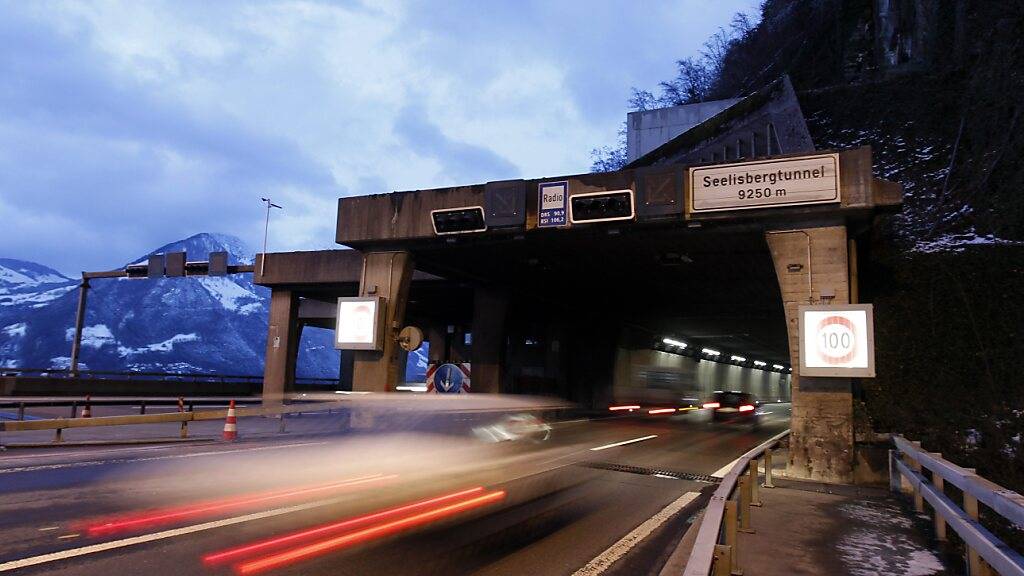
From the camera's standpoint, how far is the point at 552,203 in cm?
1731

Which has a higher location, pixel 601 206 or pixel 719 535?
pixel 601 206

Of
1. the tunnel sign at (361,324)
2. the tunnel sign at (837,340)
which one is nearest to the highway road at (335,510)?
the tunnel sign at (837,340)

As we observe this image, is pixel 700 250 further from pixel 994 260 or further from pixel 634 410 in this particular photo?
pixel 634 410

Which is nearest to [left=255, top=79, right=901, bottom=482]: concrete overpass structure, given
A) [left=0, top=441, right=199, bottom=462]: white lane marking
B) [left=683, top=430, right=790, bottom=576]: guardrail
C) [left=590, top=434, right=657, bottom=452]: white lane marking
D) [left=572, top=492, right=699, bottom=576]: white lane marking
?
[left=590, top=434, right=657, bottom=452]: white lane marking

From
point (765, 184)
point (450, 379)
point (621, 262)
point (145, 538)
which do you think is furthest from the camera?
point (621, 262)

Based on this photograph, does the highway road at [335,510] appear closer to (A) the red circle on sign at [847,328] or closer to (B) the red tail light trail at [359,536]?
(B) the red tail light trail at [359,536]

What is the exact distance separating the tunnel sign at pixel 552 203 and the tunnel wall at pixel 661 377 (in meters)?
21.5

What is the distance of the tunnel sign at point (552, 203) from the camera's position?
1716 cm

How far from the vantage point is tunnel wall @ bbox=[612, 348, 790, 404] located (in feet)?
127

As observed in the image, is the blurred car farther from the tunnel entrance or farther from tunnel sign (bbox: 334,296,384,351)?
the tunnel entrance

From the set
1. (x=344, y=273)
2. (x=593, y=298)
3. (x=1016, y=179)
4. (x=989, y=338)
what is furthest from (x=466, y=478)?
(x=1016, y=179)

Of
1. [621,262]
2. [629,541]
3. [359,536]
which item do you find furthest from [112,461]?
[621,262]

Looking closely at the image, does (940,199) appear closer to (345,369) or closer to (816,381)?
(816,381)

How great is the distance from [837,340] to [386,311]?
12708 millimetres
